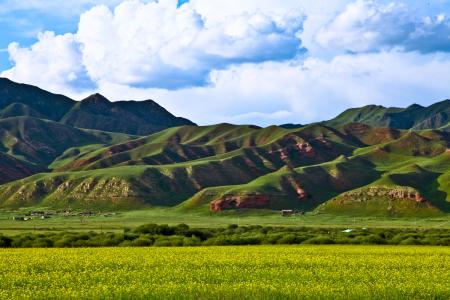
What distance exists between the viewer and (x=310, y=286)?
36125 mm

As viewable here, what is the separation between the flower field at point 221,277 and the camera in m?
33.2

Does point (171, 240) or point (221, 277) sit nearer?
point (221, 277)

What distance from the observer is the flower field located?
3322 cm

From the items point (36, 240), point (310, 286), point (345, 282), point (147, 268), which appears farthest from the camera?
point (36, 240)

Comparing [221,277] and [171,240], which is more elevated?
[171,240]

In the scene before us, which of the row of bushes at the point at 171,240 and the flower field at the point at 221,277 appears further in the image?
the row of bushes at the point at 171,240

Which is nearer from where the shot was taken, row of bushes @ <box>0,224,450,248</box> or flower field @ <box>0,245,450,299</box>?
flower field @ <box>0,245,450,299</box>

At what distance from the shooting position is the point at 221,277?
1604 inches

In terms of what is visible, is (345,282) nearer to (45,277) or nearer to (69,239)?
(45,277)

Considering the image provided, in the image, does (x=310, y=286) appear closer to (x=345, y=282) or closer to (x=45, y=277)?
(x=345, y=282)

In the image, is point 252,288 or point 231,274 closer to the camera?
point 252,288

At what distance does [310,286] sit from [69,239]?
5189 centimetres

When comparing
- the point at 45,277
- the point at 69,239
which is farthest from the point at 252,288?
the point at 69,239

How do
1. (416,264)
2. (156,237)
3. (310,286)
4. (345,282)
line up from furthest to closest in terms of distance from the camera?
(156,237) < (416,264) < (345,282) < (310,286)
